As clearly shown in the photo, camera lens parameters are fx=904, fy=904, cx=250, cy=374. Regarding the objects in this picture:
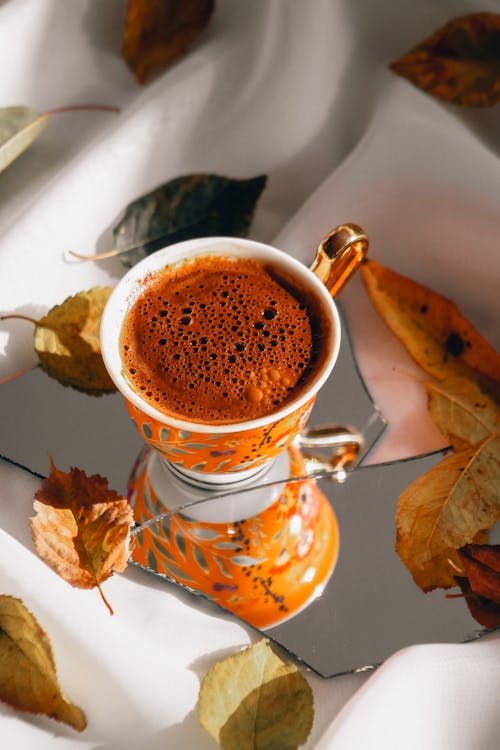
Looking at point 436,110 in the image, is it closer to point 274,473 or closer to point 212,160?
point 212,160

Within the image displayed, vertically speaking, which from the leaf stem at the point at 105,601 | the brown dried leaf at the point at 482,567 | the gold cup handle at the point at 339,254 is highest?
the gold cup handle at the point at 339,254

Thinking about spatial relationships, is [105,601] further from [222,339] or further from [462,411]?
[462,411]

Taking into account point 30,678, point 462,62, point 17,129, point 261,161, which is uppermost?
point 462,62

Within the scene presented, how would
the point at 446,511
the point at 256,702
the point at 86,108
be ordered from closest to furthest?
the point at 256,702 → the point at 446,511 → the point at 86,108

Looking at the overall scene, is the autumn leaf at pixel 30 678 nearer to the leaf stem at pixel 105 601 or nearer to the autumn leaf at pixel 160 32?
the leaf stem at pixel 105 601

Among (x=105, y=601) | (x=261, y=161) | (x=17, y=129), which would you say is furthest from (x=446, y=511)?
(x=17, y=129)

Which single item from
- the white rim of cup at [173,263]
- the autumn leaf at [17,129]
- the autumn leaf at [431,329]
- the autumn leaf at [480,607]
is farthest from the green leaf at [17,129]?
the autumn leaf at [480,607]

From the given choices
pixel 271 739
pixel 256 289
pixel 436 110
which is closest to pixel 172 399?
pixel 256 289
